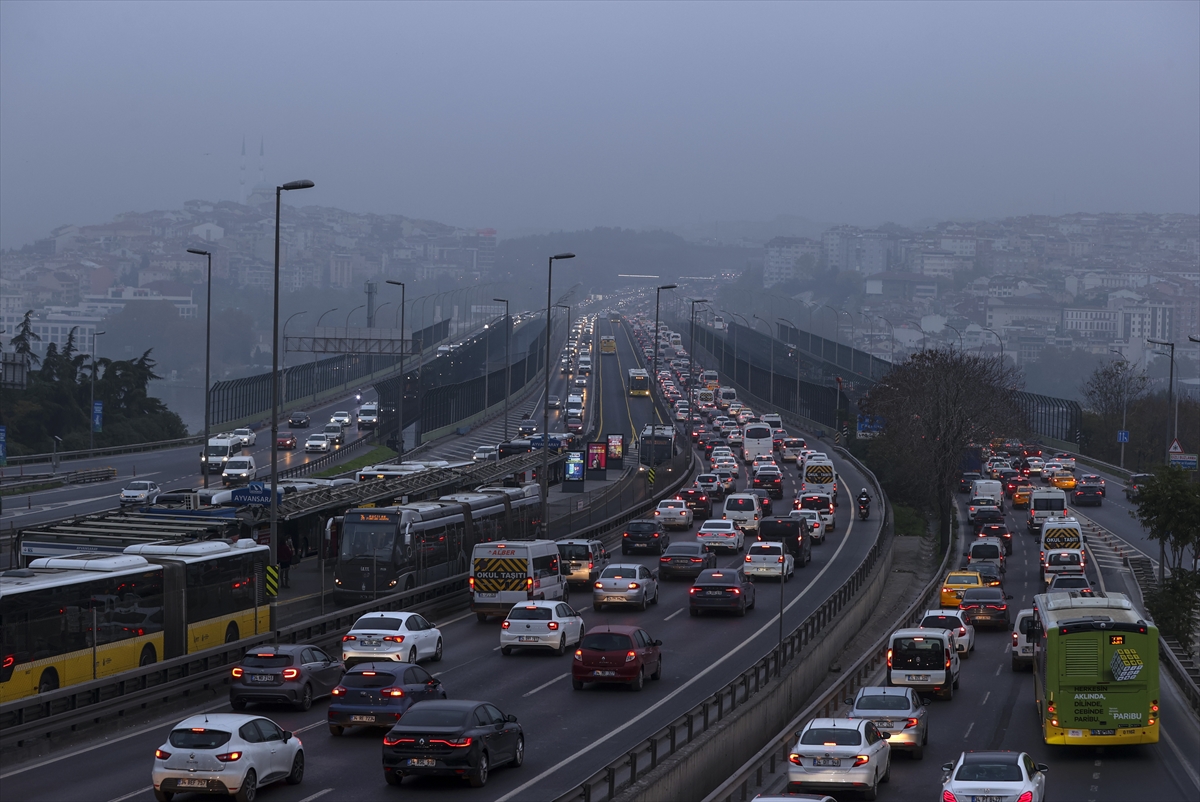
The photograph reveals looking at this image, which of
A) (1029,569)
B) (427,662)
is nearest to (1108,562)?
(1029,569)

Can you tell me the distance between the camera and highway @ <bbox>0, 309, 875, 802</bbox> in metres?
19.5

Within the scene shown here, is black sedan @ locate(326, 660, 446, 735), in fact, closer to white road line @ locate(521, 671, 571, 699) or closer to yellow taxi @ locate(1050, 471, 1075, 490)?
white road line @ locate(521, 671, 571, 699)

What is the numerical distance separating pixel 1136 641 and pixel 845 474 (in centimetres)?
6575

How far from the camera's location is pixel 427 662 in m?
30.4

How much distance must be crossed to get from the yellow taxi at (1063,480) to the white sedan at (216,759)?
71.7 meters

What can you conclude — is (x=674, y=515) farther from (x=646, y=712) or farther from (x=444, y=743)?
(x=444, y=743)

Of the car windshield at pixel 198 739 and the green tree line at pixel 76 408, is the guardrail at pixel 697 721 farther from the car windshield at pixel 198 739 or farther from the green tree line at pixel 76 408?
the green tree line at pixel 76 408

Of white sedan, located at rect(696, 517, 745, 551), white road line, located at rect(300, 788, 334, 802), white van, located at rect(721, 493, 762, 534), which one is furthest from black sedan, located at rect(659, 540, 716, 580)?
white road line, located at rect(300, 788, 334, 802)

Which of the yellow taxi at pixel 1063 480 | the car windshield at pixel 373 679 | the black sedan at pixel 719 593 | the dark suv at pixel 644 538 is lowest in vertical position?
the yellow taxi at pixel 1063 480

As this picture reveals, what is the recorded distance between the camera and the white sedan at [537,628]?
31.9 metres

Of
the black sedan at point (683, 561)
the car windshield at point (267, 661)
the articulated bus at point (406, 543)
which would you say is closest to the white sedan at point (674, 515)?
the black sedan at point (683, 561)

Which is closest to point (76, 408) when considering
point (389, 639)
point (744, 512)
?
point (744, 512)

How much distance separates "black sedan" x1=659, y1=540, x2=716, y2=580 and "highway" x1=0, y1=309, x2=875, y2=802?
0.57 m

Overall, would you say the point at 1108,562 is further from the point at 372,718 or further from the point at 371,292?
the point at 371,292
